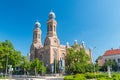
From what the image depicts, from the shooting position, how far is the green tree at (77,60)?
73.2 m

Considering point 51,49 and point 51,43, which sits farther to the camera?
point 51,43

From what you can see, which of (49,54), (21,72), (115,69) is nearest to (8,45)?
(49,54)

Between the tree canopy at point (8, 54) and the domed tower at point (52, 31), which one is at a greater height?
the domed tower at point (52, 31)

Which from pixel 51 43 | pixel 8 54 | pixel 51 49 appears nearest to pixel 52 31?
pixel 51 43

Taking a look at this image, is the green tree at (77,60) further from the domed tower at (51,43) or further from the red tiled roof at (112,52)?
the red tiled roof at (112,52)

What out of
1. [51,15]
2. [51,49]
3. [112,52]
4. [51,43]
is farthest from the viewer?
[112,52]

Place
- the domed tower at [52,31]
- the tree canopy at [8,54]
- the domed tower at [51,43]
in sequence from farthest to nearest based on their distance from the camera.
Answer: the domed tower at [52,31] < the domed tower at [51,43] < the tree canopy at [8,54]

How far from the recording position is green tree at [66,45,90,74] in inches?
2884

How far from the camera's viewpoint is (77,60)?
78.8 m

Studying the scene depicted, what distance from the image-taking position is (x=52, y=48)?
87.4 metres

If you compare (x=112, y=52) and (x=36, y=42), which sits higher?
(x=36, y=42)

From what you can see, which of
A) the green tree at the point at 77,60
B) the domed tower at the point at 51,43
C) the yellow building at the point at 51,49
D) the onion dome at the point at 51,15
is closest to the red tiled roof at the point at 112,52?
the yellow building at the point at 51,49

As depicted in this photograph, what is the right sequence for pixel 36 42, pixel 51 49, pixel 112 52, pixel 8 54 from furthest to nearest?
pixel 36 42 < pixel 112 52 < pixel 51 49 < pixel 8 54

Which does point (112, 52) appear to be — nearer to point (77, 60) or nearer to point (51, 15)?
point (77, 60)
